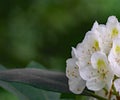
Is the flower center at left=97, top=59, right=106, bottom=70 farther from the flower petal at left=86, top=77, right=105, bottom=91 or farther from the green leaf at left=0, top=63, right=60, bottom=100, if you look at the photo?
the green leaf at left=0, top=63, right=60, bottom=100

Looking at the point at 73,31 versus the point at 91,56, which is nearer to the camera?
the point at 91,56

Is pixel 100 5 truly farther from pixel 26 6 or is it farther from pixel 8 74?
pixel 8 74

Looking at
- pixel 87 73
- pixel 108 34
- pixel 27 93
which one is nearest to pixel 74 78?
pixel 87 73

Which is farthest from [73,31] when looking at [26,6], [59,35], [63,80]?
[63,80]

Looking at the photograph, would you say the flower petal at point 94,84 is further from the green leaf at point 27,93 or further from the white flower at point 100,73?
the green leaf at point 27,93

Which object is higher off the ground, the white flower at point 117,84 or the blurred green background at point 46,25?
the blurred green background at point 46,25

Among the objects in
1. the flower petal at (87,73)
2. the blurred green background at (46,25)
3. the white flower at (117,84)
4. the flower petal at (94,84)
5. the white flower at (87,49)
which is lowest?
the white flower at (117,84)

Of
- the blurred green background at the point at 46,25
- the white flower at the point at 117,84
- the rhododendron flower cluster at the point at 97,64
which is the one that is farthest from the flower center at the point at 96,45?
the blurred green background at the point at 46,25
